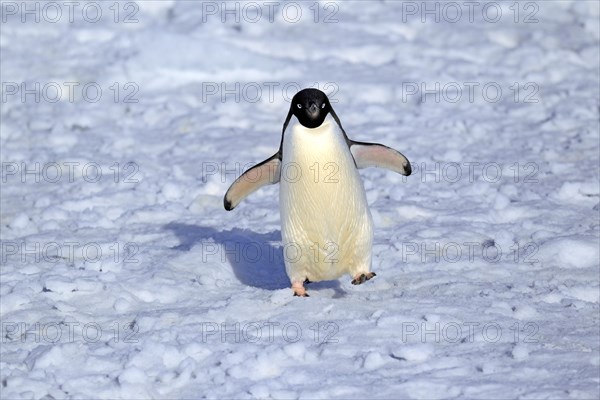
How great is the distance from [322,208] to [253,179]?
0.34 metres

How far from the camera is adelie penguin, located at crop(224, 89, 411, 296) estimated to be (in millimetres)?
4367

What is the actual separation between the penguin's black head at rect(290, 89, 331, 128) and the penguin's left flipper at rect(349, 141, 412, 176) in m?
0.33

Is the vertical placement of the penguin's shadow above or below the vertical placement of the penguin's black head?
below

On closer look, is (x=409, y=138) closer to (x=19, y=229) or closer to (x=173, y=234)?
(x=173, y=234)

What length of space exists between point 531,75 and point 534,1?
1.29 meters

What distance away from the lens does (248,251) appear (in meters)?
5.18

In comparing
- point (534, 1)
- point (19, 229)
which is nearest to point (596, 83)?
point (534, 1)

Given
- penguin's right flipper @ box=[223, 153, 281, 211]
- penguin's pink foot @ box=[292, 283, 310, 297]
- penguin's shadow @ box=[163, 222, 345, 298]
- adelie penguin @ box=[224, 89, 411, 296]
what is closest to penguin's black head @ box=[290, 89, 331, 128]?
adelie penguin @ box=[224, 89, 411, 296]

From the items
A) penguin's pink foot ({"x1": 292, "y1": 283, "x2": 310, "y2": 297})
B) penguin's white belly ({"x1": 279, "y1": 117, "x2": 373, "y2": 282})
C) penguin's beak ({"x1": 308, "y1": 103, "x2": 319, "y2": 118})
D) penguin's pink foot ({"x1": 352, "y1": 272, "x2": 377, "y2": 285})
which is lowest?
penguin's pink foot ({"x1": 292, "y1": 283, "x2": 310, "y2": 297})

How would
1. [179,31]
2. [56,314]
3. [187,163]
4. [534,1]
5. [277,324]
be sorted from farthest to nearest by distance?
1. [534,1]
2. [179,31]
3. [187,163]
4. [56,314]
5. [277,324]

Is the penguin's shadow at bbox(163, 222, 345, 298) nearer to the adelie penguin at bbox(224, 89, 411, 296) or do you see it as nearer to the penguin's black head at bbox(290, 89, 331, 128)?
the adelie penguin at bbox(224, 89, 411, 296)

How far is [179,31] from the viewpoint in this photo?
27.1ft

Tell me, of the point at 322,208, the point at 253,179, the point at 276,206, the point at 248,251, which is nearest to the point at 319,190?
the point at 322,208

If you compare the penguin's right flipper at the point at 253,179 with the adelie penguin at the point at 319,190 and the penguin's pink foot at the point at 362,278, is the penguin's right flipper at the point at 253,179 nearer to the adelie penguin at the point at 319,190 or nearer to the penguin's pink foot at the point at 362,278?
the adelie penguin at the point at 319,190
